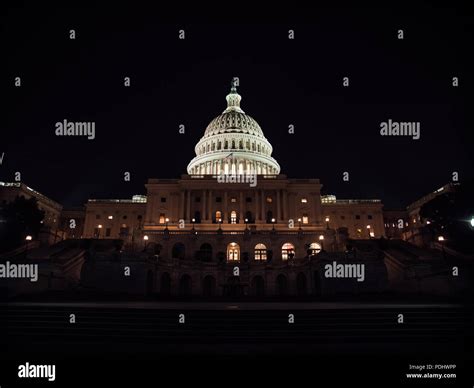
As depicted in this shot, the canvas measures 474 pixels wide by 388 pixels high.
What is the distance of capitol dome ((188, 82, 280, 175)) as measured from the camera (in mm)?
101062

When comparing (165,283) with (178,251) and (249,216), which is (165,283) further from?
(249,216)

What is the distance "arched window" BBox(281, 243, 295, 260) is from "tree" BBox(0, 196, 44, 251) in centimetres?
3523

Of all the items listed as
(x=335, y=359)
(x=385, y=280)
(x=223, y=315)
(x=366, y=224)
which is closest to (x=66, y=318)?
(x=223, y=315)

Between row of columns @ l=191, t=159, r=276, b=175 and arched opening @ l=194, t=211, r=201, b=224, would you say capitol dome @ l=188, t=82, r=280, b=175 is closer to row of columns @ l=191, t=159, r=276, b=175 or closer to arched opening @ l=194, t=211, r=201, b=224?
→ row of columns @ l=191, t=159, r=276, b=175

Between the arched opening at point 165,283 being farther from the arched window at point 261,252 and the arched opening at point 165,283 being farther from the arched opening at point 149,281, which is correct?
the arched window at point 261,252

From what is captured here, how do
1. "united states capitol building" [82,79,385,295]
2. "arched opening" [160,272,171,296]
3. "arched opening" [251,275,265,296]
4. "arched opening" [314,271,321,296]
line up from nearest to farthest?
"arched opening" [314,271,321,296]
"arched opening" [160,272,171,296]
"united states capitol building" [82,79,385,295]
"arched opening" [251,275,265,296]

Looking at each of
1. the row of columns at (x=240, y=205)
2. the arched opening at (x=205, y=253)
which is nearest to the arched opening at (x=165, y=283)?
the arched opening at (x=205, y=253)

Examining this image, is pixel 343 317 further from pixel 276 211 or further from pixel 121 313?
pixel 276 211

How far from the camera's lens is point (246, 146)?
10912 cm

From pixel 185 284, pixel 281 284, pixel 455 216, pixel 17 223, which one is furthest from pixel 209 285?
pixel 455 216

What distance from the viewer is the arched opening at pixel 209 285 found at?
1804 inches

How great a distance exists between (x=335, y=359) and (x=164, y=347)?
646 cm

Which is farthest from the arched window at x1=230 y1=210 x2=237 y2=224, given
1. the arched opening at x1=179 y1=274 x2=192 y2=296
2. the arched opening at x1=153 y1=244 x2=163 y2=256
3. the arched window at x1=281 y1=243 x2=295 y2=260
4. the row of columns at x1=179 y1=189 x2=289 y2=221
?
the arched opening at x1=179 y1=274 x2=192 y2=296

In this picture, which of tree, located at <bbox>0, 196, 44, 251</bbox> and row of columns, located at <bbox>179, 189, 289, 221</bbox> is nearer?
tree, located at <bbox>0, 196, 44, 251</bbox>
